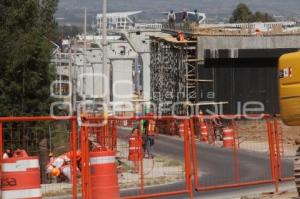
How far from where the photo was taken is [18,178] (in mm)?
12133

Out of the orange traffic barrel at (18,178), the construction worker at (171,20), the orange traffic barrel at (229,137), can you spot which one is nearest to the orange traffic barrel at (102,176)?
the orange traffic barrel at (18,178)

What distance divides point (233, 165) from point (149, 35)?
2217 inches

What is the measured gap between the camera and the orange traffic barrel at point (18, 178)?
39.7 feet

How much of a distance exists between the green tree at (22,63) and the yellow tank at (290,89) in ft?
65.7

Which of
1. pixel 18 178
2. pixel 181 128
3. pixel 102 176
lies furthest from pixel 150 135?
pixel 18 178

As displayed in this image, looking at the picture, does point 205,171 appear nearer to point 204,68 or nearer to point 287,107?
point 287,107

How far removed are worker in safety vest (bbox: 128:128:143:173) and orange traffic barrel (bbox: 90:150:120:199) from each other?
2795 mm

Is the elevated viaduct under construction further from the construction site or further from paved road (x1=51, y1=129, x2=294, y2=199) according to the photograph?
paved road (x1=51, y1=129, x2=294, y2=199)

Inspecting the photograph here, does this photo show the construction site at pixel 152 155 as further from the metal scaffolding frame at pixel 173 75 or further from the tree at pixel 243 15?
the tree at pixel 243 15

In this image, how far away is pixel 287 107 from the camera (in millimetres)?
12305

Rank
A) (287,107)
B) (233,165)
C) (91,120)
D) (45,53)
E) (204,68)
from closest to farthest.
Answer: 1. (287,107)
2. (91,120)
3. (233,165)
4. (45,53)
5. (204,68)

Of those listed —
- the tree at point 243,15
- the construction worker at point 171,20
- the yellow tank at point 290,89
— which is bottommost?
the yellow tank at point 290,89

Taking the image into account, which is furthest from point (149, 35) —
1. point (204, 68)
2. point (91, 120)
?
point (91, 120)

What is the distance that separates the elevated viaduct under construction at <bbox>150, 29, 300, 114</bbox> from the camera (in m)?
57.7
